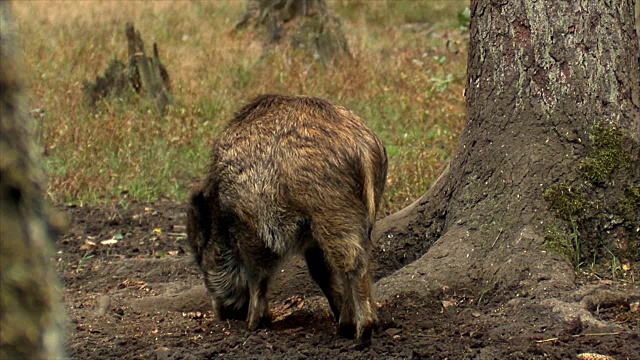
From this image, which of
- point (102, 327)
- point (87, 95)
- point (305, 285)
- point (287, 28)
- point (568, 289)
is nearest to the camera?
point (568, 289)

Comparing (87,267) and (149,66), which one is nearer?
(87,267)

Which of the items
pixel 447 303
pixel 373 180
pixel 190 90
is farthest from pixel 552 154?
pixel 190 90

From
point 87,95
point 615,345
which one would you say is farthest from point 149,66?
point 615,345

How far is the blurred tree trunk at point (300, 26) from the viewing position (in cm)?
1198

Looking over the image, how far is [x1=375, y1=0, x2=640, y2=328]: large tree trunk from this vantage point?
4.70 m

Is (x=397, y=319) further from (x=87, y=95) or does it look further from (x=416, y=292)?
(x=87, y=95)

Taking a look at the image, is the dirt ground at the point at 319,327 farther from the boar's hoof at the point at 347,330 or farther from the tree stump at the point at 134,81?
the tree stump at the point at 134,81

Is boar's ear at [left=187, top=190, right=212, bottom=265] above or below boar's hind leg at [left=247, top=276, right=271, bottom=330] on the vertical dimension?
above

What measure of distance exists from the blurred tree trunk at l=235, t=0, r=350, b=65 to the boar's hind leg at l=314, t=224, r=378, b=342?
7.40 m

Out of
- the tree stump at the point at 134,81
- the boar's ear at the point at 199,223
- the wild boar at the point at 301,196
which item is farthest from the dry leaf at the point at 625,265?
the tree stump at the point at 134,81

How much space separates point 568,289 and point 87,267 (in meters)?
3.53

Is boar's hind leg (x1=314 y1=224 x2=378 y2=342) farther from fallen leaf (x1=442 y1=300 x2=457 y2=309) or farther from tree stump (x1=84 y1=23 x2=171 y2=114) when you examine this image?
tree stump (x1=84 y1=23 x2=171 y2=114)

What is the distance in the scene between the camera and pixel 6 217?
1781 millimetres

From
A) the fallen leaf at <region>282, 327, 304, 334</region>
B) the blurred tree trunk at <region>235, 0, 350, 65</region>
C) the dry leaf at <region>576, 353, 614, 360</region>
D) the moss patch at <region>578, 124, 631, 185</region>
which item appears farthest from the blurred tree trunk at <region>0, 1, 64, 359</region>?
the blurred tree trunk at <region>235, 0, 350, 65</region>
